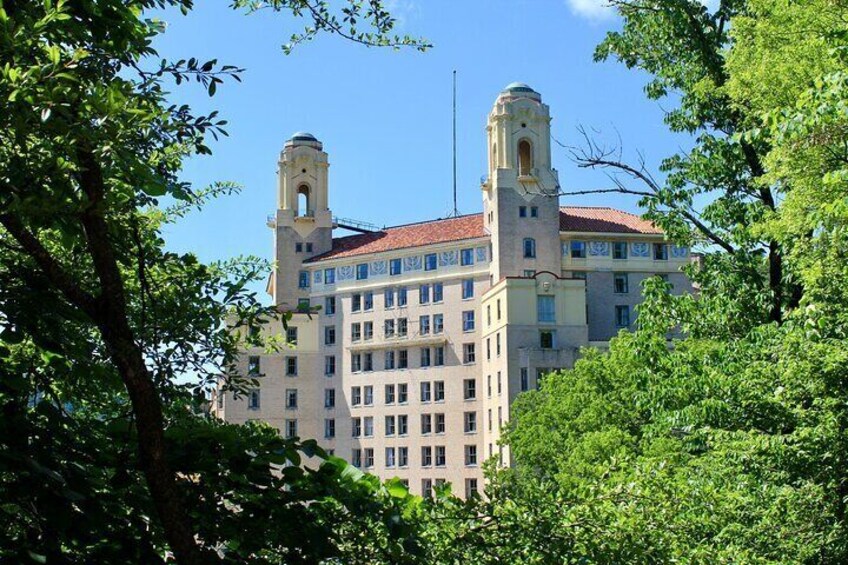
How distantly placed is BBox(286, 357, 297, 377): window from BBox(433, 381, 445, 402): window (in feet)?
45.8

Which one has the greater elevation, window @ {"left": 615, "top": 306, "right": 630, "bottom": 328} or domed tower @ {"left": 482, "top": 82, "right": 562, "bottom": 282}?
domed tower @ {"left": 482, "top": 82, "right": 562, "bottom": 282}

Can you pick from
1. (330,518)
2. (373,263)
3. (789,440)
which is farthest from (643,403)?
(373,263)

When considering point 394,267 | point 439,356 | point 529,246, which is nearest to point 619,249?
point 529,246

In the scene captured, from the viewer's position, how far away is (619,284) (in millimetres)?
90312

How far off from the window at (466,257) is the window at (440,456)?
593 inches

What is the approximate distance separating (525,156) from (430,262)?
11.9 meters

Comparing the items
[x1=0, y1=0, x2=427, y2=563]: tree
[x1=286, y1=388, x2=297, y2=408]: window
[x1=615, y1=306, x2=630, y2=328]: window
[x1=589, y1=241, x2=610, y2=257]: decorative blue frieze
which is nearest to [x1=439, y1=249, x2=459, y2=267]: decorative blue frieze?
[x1=589, y1=241, x2=610, y2=257]: decorative blue frieze

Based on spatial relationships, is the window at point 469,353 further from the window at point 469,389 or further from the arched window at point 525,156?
the arched window at point 525,156

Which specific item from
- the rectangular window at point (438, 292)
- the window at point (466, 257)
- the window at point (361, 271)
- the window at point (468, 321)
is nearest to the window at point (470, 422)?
the window at point (468, 321)

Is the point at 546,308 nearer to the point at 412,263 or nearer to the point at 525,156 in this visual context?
the point at 525,156

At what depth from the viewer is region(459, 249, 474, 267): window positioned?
92.9 m

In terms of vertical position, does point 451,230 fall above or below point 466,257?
above

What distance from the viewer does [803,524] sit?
17.7m

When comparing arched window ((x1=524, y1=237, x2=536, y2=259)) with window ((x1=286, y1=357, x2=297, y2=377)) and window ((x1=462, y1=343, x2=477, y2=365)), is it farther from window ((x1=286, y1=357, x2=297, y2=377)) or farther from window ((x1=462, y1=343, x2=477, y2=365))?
window ((x1=286, y1=357, x2=297, y2=377))
